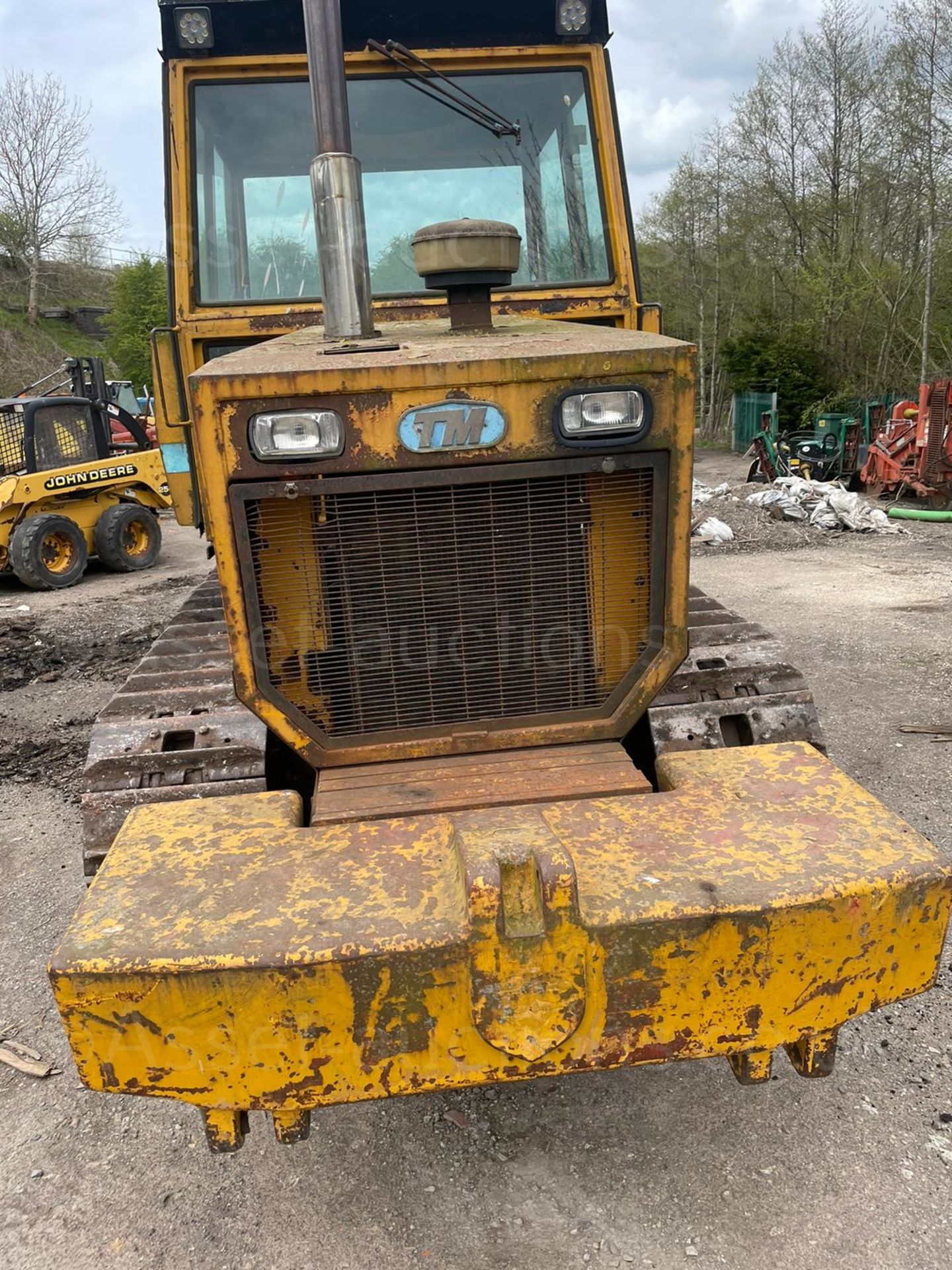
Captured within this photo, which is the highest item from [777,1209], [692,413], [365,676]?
[692,413]

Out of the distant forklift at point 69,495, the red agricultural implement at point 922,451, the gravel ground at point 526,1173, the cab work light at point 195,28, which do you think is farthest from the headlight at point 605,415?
the red agricultural implement at point 922,451

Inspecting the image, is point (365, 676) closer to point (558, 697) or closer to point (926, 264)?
point (558, 697)

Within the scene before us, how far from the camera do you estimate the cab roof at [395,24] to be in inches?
139

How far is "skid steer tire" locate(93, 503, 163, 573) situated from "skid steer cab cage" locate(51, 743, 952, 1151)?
10401mm

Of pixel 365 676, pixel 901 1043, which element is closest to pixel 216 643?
pixel 365 676

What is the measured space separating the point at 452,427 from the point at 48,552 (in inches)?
402

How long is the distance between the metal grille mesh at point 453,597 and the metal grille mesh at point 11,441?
10.6 metres

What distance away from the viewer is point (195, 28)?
3.56 m

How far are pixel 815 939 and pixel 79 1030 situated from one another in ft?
4.87

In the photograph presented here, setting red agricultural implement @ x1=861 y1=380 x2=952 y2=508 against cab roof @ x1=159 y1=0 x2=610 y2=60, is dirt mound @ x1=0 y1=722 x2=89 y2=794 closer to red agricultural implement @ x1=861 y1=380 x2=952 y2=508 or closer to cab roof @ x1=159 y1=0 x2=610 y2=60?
cab roof @ x1=159 y1=0 x2=610 y2=60

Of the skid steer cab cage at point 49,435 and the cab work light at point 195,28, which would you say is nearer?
the cab work light at point 195,28

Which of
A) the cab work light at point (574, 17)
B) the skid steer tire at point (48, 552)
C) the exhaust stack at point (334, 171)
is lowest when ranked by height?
the skid steer tire at point (48, 552)

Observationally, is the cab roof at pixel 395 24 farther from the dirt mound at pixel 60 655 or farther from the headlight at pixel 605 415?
the dirt mound at pixel 60 655

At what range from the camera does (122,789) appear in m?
2.68
